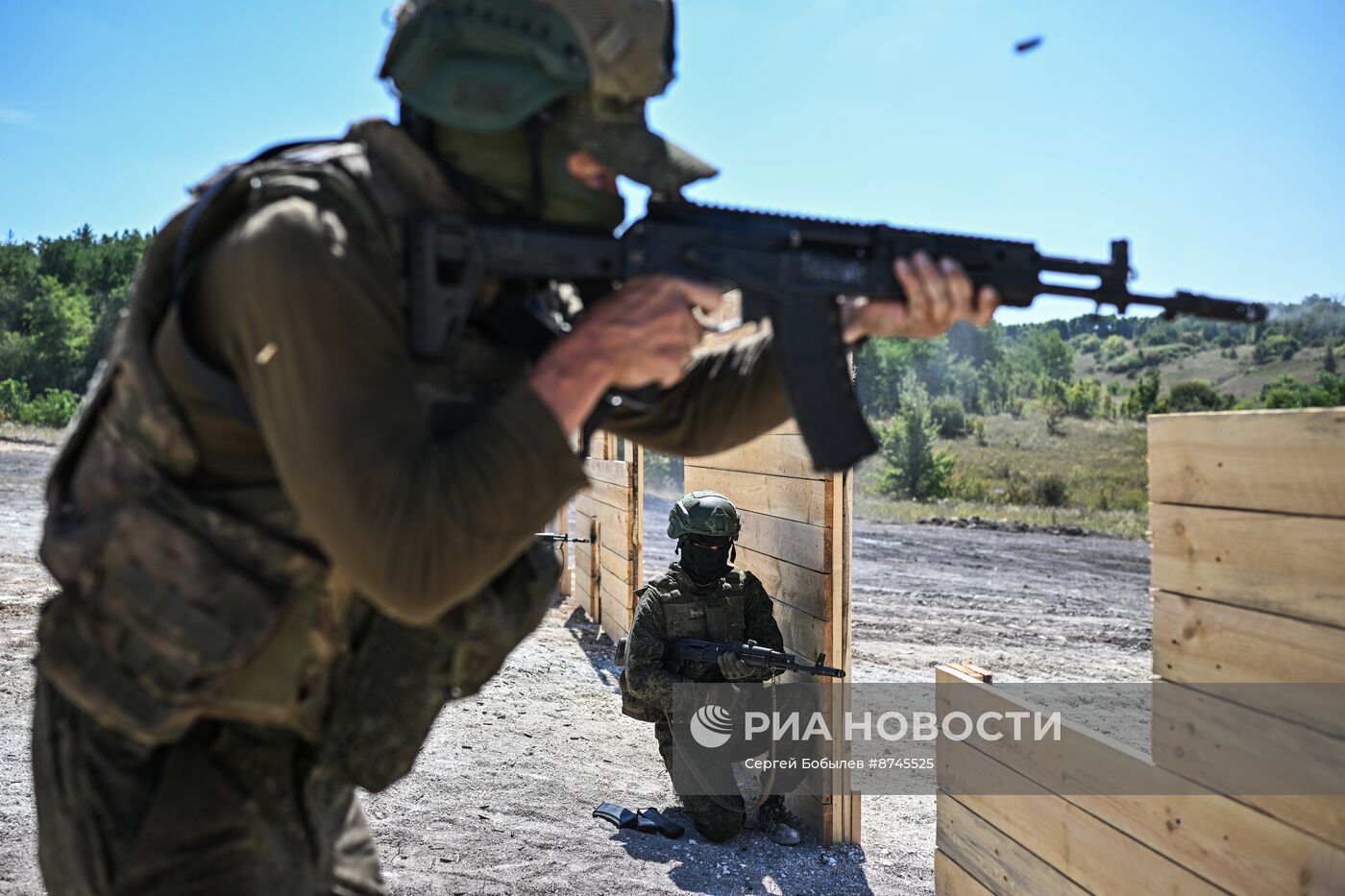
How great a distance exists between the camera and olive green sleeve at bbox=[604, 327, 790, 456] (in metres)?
2.11

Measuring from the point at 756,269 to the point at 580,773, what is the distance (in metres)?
4.90

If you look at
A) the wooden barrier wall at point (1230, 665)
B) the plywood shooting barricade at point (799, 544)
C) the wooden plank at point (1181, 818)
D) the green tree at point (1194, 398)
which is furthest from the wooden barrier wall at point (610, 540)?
the green tree at point (1194, 398)

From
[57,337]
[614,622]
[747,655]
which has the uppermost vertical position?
[57,337]

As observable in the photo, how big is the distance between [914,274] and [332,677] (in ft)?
4.44

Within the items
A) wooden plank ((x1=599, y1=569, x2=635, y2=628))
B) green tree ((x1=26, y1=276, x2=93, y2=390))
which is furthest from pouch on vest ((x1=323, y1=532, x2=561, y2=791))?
green tree ((x1=26, y1=276, x2=93, y2=390))

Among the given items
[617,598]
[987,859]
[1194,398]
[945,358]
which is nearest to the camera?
[987,859]

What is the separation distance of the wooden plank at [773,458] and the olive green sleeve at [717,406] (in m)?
2.88

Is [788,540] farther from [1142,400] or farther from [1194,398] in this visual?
[1142,400]

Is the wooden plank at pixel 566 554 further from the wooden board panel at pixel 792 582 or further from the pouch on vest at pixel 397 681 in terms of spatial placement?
the pouch on vest at pixel 397 681

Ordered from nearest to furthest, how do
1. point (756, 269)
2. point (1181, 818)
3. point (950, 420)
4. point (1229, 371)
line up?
1. point (756, 269)
2. point (1181, 818)
3. point (1229, 371)
4. point (950, 420)

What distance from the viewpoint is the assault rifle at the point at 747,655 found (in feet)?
17.4

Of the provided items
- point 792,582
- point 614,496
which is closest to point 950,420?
point 614,496

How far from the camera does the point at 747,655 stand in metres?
5.59

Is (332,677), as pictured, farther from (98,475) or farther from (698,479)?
(698,479)
